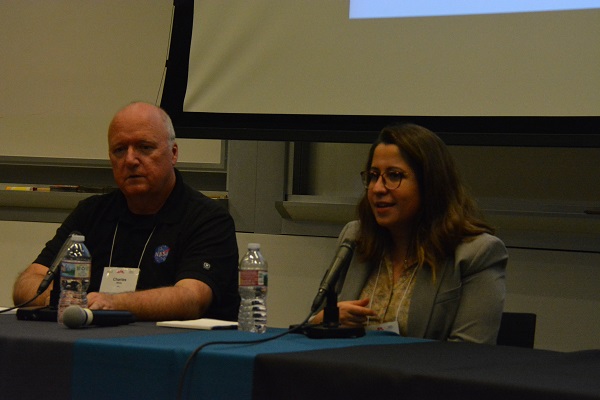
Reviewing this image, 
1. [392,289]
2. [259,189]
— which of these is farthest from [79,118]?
[392,289]

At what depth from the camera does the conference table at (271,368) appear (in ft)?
4.33

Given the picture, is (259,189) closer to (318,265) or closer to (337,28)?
(318,265)

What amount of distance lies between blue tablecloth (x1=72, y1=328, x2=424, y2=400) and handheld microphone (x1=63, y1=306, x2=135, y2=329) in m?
0.23

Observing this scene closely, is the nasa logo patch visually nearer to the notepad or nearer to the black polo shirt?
the black polo shirt

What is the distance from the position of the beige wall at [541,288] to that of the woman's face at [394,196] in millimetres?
1169

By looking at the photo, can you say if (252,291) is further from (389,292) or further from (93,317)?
(389,292)

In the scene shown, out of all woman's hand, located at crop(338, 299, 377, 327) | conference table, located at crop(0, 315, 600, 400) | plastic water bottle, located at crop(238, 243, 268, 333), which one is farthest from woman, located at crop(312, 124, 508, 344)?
conference table, located at crop(0, 315, 600, 400)

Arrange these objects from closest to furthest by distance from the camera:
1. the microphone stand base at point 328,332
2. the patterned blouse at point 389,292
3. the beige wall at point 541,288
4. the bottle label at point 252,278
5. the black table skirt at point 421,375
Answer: the black table skirt at point 421,375
the microphone stand base at point 328,332
the bottle label at point 252,278
the patterned blouse at point 389,292
the beige wall at point 541,288

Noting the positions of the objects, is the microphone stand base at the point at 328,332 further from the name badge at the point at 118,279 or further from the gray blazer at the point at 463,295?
the name badge at the point at 118,279

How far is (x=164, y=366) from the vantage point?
154 centimetres

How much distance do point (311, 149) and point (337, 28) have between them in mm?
686

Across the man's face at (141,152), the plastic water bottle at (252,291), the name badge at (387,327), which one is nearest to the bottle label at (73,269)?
the plastic water bottle at (252,291)

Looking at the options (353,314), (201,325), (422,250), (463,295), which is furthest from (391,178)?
(201,325)

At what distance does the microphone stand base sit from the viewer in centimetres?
182
